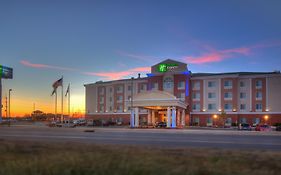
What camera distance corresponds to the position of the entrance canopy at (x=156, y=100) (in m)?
69.8

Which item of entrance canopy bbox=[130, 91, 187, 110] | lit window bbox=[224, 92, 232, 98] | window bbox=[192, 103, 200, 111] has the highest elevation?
lit window bbox=[224, 92, 232, 98]

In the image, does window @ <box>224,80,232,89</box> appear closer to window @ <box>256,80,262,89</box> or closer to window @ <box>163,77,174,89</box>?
window @ <box>256,80,262,89</box>

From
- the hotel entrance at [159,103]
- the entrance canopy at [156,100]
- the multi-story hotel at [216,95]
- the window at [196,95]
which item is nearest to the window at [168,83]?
the multi-story hotel at [216,95]

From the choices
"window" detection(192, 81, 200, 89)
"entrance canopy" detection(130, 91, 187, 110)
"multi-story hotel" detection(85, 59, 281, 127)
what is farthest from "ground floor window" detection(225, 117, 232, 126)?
"entrance canopy" detection(130, 91, 187, 110)

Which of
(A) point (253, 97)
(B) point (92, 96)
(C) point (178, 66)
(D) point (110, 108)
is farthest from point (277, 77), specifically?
(B) point (92, 96)

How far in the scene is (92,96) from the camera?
112188 mm

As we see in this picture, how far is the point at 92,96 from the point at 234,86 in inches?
1792

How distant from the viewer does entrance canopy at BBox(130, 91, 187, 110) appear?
2746 inches

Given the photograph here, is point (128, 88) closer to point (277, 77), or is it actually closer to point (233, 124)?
point (233, 124)

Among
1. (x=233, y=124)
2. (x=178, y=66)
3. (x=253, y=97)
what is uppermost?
(x=178, y=66)

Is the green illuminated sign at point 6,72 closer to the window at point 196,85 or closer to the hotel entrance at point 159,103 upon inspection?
the hotel entrance at point 159,103

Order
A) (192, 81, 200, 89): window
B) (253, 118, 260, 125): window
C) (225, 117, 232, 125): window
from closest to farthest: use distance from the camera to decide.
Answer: (253, 118, 260, 125): window
(225, 117, 232, 125): window
(192, 81, 200, 89): window

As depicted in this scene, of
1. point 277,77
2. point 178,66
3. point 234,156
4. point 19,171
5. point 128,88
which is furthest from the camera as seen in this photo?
point 128,88

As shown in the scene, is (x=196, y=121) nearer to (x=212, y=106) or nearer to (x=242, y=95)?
(x=212, y=106)
